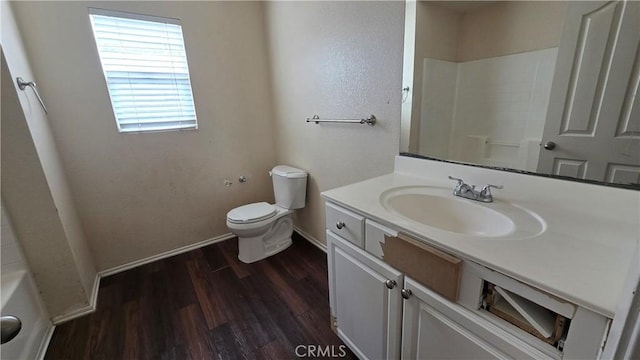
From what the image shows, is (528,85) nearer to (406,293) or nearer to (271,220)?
(406,293)

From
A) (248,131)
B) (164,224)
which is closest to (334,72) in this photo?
(248,131)

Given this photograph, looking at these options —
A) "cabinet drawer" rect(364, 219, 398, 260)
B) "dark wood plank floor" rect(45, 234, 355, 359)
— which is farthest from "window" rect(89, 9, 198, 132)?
"cabinet drawer" rect(364, 219, 398, 260)

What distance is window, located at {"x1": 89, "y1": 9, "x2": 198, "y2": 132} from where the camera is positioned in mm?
1842

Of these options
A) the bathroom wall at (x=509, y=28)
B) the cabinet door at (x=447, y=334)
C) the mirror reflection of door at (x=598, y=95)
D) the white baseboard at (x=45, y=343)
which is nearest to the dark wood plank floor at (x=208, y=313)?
the white baseboard at (x=45, y=343)

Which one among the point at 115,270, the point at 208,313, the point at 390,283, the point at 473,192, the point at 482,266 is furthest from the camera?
the point at 115,270

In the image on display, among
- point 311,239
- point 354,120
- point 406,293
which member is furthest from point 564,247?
point 311,239

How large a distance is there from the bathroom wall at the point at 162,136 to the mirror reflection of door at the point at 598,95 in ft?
7.17

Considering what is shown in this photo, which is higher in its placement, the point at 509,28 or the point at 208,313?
the point at 509,28

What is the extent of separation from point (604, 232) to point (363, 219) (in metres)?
0.71

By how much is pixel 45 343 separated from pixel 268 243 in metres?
1.41

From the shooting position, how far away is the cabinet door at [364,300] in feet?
3.24

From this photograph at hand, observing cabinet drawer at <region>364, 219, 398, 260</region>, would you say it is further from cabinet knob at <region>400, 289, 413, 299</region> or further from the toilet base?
the toilet base

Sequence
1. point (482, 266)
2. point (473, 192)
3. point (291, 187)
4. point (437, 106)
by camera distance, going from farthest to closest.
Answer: point (291, 187)
point (437, 106)
point (473, 192)
point (482, 266)

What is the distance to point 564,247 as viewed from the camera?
0.70 m
